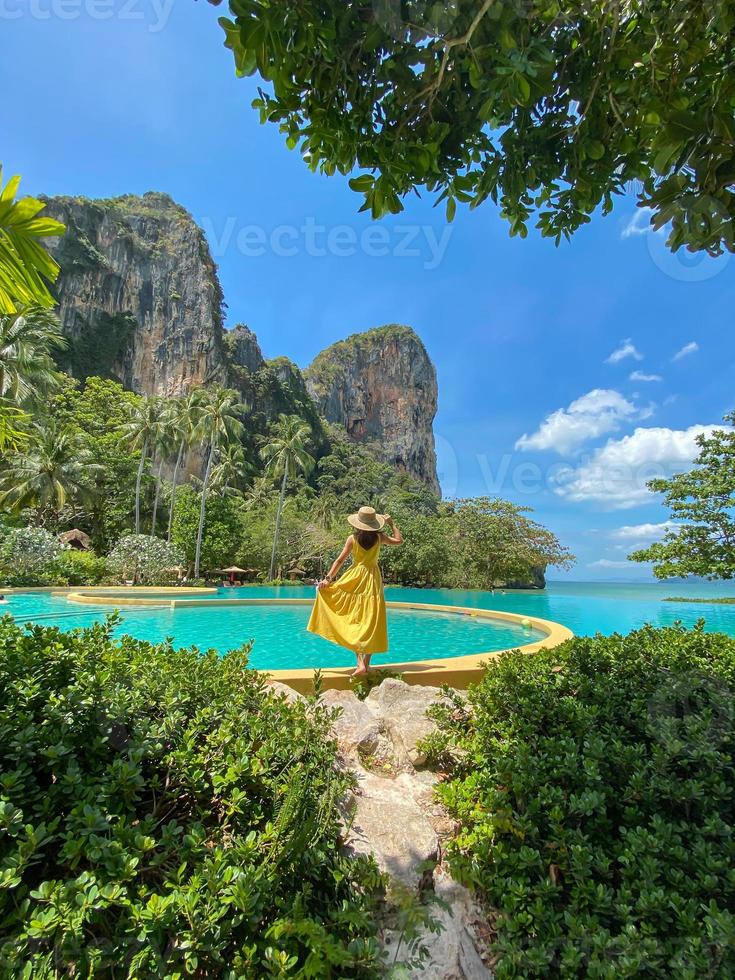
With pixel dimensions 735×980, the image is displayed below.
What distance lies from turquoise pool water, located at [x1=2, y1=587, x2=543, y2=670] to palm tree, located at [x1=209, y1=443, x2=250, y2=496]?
21.9 meters

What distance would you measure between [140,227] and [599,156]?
61.3 m

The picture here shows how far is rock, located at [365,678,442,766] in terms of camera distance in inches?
108

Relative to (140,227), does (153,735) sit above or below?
below

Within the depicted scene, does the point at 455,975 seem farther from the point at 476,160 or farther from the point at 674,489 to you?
the point at 674,489

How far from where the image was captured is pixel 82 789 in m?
1.49

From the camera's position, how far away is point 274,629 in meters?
9.75

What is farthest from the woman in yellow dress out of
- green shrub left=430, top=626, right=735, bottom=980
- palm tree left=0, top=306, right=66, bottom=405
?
palm tree left=0, top=306, right=66, bottom=405

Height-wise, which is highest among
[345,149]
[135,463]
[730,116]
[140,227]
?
[140,227]

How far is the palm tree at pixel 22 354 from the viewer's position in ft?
47.6

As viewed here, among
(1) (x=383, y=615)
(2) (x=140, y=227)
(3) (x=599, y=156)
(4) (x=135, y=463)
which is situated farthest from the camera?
(2) (x=140, y=227)

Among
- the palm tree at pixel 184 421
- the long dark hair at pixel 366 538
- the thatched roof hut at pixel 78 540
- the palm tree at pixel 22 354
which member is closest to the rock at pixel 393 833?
the long dark hair at pixel 366 538

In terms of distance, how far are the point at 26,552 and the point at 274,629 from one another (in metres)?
11.9

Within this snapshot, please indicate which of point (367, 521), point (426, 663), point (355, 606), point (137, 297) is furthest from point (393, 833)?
point (137, 297)

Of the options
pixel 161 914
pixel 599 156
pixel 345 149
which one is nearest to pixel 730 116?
pixel 599 156
